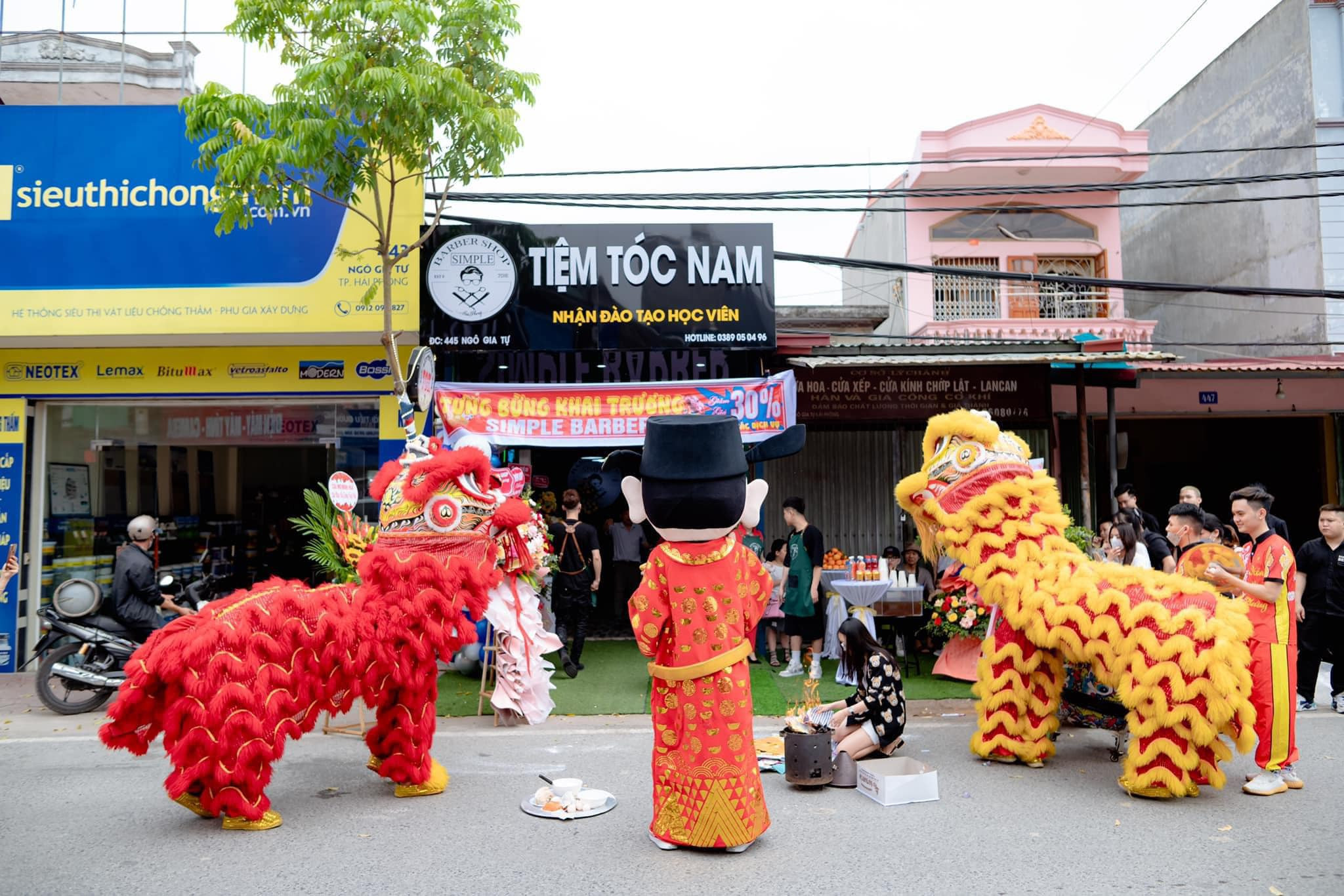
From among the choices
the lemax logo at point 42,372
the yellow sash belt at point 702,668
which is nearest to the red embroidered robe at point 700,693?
the yellow sash belt at point 702,668

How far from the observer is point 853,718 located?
579 centimetres

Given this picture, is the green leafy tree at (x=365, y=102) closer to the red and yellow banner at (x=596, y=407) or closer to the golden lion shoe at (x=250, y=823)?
the red and yellow banner at (x=596, y=407)

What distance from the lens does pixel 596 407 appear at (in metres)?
9.41

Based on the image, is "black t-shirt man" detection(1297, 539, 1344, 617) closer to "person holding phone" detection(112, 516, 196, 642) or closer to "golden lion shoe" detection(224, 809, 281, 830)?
"golden lion shoe" detection(224, 809, 281, 830)

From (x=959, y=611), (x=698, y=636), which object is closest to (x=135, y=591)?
(x=698, y=636)

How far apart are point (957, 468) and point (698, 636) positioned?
97.4 inches

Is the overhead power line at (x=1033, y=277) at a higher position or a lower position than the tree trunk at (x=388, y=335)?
higher

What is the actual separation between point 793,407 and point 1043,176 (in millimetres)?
9447

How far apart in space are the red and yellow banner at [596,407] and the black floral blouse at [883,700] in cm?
380

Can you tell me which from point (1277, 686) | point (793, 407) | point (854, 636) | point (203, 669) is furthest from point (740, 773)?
point (793, 407)

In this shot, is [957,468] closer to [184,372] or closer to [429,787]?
[429,787]

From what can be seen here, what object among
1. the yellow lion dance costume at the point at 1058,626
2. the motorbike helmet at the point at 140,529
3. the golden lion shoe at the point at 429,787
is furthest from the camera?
the motorbike helmet at the point at 140,529

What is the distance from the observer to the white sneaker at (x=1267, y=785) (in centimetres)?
522

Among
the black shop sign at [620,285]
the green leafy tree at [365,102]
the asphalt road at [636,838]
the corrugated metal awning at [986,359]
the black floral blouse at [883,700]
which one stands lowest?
the asphalt road at [636,838]
